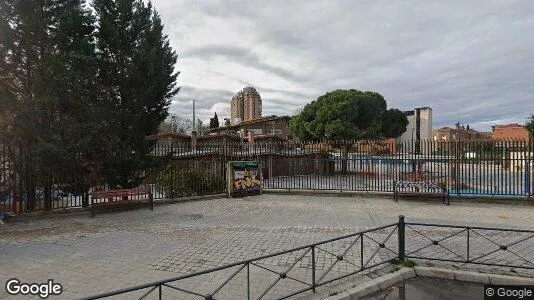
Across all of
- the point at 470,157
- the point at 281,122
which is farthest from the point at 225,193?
the point at 281,122

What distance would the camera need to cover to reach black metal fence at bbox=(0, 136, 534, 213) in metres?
10.4

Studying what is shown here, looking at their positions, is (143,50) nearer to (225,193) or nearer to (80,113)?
(80,113)

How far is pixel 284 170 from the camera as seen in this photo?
65.4ft

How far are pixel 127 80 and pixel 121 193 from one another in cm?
392

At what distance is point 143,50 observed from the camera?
11.3 metres

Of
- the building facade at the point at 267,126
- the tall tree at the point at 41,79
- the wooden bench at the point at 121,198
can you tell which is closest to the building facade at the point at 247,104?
the building facade at the point at 267,126

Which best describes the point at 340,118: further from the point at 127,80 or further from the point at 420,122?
the point at 420,122

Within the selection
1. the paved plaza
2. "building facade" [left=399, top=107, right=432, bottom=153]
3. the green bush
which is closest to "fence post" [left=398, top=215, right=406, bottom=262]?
the paved plaza

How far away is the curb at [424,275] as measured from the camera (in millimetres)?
5218

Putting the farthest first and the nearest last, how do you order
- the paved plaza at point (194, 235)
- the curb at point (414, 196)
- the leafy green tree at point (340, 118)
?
1. the leafy green tree at point (340, 118)
2. the curb at point (414, 196)
3. the paved plaza at point (194, 235)

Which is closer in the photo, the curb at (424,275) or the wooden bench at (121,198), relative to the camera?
the curb at (424,275)

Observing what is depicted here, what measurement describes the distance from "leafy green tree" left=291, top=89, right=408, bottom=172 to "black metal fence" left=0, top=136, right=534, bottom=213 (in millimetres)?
7564

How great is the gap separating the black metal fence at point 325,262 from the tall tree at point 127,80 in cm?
713

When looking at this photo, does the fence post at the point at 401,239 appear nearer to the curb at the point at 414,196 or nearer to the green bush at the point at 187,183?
the curb at the point at 414,196
